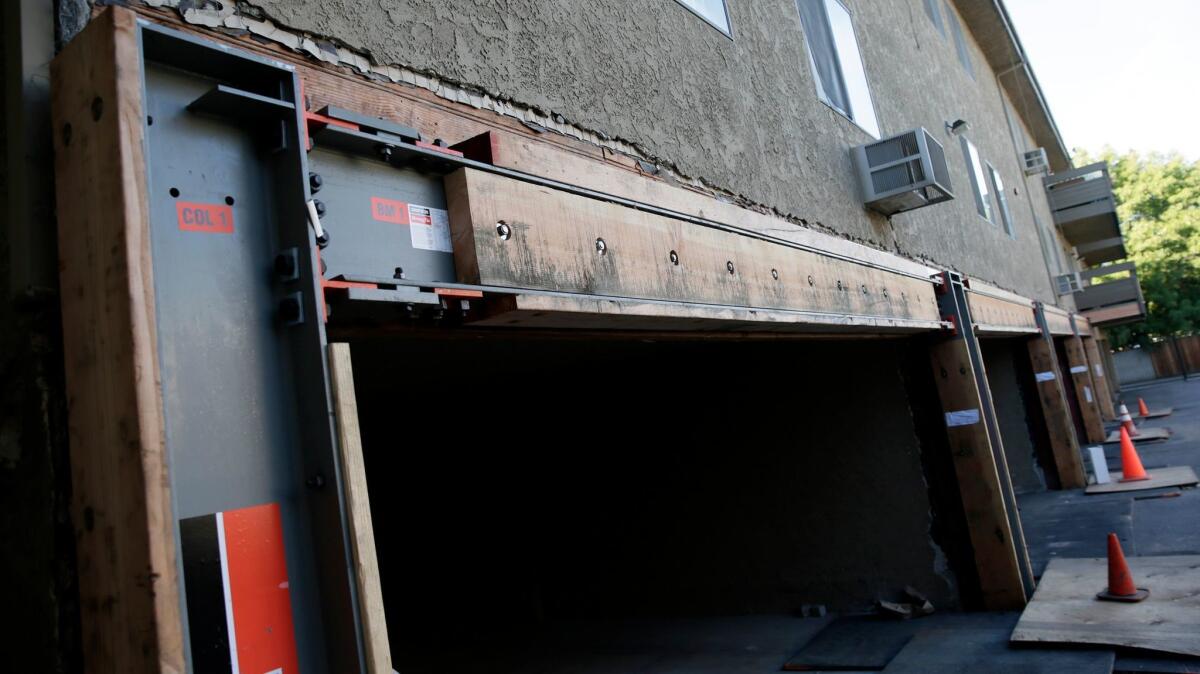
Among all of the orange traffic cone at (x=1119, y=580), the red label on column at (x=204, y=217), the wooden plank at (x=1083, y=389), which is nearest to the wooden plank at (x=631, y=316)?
the red label on column at (x=204, y=217)

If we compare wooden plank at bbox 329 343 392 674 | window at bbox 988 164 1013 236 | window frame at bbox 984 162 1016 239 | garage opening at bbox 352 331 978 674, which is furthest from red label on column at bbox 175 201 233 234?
window at bbox 988 164 1013 236

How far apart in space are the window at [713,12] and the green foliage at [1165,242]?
44.1 meters

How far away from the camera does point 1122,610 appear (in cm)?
585

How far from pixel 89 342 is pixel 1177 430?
2082 centimetres

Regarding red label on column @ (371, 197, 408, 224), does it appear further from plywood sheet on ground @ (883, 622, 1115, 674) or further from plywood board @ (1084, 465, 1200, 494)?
plywood board @ (1084, 465, 1200, 494)

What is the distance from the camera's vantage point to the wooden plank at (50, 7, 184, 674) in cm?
139

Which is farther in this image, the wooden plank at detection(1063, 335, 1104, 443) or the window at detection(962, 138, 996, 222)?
the wooden plank at detection(1063, 335, 1104, 443)

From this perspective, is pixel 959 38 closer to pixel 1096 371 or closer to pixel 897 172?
pixel 1096 371

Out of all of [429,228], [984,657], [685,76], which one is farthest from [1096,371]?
[429,228]

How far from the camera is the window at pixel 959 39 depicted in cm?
1509

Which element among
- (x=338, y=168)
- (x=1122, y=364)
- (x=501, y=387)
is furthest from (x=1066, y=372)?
(x=1122, y=364)

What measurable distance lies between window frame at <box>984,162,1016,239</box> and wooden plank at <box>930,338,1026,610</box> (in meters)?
7.73

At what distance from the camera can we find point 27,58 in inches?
63.4

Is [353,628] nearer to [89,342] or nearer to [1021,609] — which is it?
[89,342]
